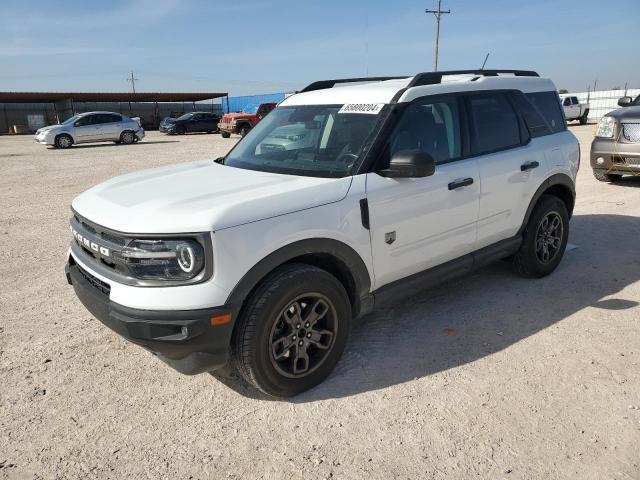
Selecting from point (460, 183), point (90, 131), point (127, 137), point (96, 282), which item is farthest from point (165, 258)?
point (127, 137)

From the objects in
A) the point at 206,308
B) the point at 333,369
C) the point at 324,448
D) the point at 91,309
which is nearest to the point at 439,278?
the point at 333,369

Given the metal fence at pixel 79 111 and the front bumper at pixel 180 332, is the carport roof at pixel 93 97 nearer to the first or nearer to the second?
the metal fence at pixel 79 111

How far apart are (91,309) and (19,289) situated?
91.9 inches

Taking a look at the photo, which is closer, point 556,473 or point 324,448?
point 556,473

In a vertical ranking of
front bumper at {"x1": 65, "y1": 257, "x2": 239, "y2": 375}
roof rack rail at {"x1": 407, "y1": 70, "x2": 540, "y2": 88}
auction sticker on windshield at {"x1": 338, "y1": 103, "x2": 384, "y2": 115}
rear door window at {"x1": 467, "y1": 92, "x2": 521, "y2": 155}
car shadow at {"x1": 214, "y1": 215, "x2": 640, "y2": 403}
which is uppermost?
roof rack rail at {"x1": 407, "y1": 70, "x2": 540, "y2": 88}

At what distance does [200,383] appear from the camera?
10.9 feet

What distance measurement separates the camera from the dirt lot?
102 inches

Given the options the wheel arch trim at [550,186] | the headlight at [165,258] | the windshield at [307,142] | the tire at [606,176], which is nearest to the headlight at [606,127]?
the tire at [606,176]

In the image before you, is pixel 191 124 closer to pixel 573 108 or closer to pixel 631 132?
pixel 573 108

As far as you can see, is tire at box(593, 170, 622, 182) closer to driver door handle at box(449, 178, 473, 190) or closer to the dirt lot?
the dirt lot

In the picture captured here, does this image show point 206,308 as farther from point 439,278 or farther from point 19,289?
point 19,289

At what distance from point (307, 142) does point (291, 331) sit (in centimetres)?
147

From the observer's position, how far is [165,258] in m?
2.66

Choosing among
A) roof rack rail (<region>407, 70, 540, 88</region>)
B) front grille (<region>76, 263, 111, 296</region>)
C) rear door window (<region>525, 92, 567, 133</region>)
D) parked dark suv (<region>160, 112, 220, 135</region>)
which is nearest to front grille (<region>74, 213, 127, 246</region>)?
front grille (<region>76, 263, 111, 296</region>)
